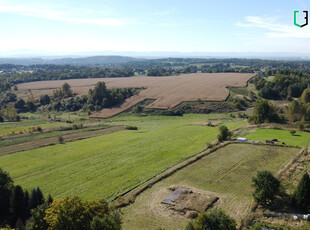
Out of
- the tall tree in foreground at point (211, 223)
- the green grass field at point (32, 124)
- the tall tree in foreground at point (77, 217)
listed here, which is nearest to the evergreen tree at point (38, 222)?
the tall tree in foreground at point (77, 217)

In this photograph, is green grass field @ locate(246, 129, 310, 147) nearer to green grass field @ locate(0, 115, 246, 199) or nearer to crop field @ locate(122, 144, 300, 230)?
crop field @ locate(122, 144, 300, 230)

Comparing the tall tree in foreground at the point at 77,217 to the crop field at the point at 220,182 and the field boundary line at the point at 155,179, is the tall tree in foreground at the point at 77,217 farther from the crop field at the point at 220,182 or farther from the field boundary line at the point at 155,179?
the field boundary line at the point at 155,179

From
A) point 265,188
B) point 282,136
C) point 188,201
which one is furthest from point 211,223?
point 282,136

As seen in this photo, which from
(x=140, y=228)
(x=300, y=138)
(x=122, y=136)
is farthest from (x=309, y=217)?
(x=122, y=136)

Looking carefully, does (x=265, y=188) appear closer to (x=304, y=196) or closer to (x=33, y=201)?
(x=304, y=196)

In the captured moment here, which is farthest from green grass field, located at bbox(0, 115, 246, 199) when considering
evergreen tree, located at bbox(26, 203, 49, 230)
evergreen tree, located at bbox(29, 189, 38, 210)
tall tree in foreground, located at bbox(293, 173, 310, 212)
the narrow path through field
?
tall tree in foreground, located at bbox(293, 173, 310, 212)

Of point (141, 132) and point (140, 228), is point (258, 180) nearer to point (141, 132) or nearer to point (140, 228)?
point (140, 228)
